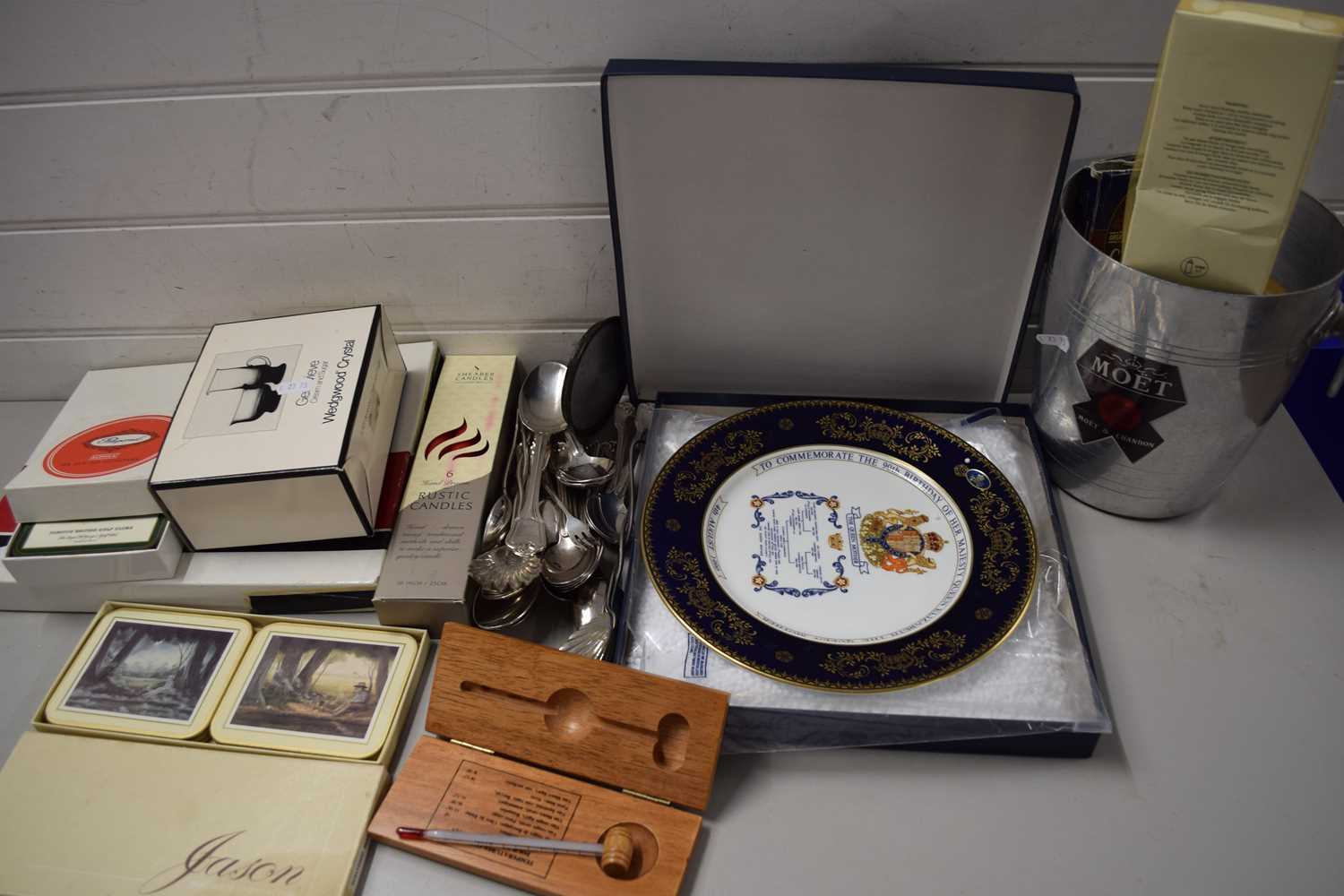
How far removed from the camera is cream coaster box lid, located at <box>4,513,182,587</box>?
2.46 feet

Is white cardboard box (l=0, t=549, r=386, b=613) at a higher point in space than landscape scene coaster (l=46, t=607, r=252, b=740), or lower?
higher

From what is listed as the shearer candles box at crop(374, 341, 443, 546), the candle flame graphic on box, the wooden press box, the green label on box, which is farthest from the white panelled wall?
the wooden press box

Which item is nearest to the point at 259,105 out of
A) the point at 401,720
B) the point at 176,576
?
the point at 176,576

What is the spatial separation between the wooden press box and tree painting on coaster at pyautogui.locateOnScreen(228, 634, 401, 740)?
0.23 ft

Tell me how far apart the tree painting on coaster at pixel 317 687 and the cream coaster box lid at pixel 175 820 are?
0.03 m

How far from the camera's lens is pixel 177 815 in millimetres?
653

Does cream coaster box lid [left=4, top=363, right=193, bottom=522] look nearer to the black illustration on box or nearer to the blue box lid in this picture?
the black illustration on box

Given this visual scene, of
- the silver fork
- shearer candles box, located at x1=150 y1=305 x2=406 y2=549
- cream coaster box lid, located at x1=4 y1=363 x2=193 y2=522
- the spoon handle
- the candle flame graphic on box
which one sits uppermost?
shearer candles box, located at x1=150 y1=305 x2=406 y2=549

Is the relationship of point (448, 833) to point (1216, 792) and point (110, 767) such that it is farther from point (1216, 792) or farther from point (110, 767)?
point (1216, 792)

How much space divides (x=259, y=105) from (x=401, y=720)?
519 mm

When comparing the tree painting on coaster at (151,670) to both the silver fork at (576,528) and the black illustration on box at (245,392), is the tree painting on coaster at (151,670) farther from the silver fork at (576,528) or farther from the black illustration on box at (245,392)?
the silver fork at (576,528)

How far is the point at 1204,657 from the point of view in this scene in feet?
2.40

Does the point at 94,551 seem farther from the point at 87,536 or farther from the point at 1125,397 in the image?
the point at 1125,397

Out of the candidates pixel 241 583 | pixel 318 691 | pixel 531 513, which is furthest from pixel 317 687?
pixel 531 513
